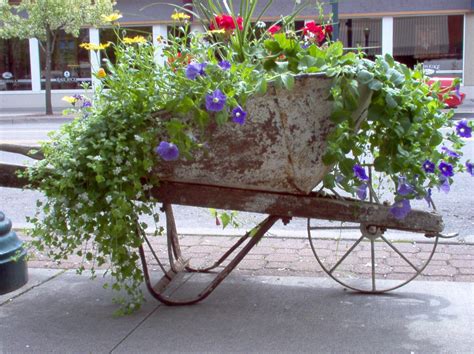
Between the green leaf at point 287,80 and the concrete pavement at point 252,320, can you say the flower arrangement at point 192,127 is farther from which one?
the concrete pavement at point 252,320

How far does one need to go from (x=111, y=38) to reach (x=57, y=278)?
1929 centimetres

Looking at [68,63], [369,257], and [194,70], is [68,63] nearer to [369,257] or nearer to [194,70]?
[369,257]

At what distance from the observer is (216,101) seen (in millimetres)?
3396

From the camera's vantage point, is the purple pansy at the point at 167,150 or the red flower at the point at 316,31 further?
the red flower at the point at 316,31

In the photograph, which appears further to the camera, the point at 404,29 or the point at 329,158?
the point at 404,29

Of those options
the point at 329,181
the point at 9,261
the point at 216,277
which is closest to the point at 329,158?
the point at 329,181

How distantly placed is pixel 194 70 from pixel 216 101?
202mm

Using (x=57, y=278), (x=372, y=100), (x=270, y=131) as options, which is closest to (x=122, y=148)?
(x=270, y=131)

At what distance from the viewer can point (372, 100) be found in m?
3.55

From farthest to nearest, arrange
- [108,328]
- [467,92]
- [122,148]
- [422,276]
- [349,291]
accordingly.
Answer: [467,92] → [422,276] → [349,291] → [108,328] → [122,148]

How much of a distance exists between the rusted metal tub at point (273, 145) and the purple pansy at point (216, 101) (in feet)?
0.77

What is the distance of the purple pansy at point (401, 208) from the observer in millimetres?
3768

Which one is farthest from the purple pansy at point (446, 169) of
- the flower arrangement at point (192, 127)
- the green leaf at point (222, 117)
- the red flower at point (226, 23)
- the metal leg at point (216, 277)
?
the red flower at point (226, 23)

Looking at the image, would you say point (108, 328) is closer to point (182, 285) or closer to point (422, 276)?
point (182, 285)
